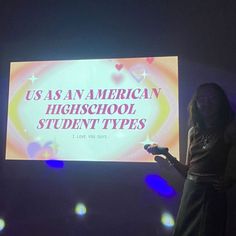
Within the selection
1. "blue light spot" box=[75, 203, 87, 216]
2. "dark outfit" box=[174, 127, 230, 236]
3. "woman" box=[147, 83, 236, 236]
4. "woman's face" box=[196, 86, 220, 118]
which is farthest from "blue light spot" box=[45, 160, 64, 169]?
"woman's face" box=[196, 86, 220, 118]

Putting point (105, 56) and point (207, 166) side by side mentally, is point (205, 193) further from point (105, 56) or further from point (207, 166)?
point (105, 56)

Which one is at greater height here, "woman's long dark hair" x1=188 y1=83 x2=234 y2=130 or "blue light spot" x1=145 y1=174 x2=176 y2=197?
"woman's long dark hair" x1=188 y1=83 x2=234 y2=130

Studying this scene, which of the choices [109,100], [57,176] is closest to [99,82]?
[109,100]

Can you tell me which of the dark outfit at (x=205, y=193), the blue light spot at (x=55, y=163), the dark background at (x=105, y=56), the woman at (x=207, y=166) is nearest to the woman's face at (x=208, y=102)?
the woman at (x=207, y=166)

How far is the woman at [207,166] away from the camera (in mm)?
1804

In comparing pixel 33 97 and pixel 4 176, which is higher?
pixel 33 97

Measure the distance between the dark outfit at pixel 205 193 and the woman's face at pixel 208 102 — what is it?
135 mm

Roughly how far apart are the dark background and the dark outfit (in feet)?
1.89

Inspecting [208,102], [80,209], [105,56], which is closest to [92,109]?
[105,56]

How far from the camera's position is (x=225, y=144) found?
6.11 feet

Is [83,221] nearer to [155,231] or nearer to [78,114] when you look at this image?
[155,231]

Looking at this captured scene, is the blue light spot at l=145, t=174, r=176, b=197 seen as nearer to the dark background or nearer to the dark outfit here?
the dark background

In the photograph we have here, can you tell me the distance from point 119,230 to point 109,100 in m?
1.03

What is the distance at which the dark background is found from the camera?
248cm
